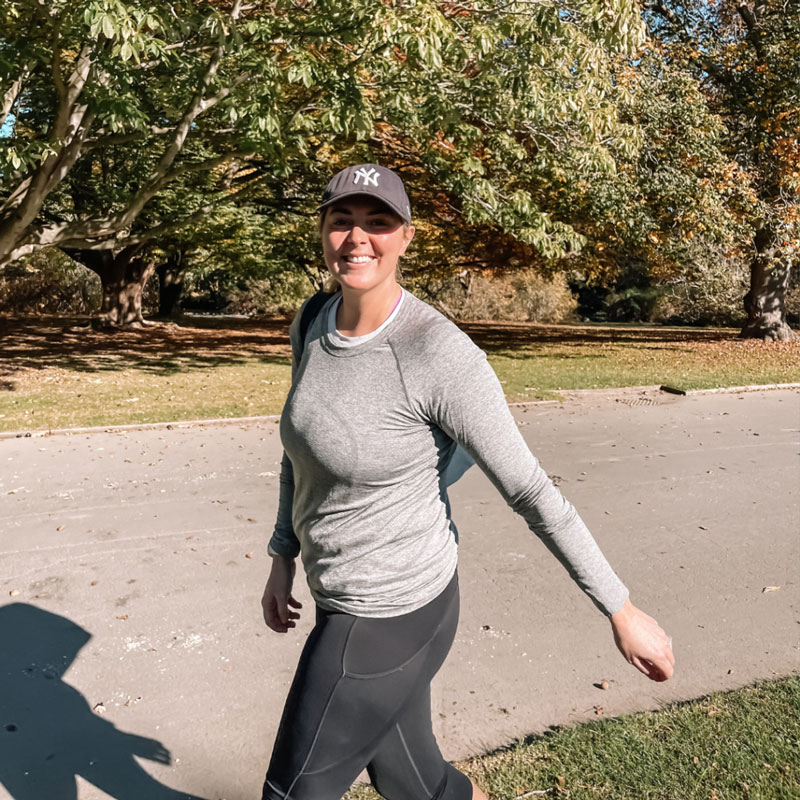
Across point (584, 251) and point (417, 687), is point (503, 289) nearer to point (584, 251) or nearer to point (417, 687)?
point (584, 251)

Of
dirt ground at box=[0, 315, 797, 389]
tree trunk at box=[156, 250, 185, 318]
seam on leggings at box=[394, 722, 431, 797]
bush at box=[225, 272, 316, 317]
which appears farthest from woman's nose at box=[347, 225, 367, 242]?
bush at box=[225, 272, 316, 317]

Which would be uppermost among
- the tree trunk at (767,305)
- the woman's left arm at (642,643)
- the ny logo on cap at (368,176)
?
the ny logo on cap at (368,176)

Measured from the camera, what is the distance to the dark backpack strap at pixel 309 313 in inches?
90.5

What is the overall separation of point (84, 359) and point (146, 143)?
490cm

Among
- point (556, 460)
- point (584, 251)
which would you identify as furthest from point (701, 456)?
point (584, 251)

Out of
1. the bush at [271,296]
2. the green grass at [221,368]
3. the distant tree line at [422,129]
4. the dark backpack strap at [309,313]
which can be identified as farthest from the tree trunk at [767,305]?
the dark backpack strap at [309,313]

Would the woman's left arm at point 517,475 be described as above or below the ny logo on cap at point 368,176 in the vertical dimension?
below

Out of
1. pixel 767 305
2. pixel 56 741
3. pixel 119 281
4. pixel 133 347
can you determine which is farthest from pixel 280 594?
pixel 119 281

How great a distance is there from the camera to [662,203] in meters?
18.7

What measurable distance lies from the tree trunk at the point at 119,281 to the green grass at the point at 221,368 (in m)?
1.08

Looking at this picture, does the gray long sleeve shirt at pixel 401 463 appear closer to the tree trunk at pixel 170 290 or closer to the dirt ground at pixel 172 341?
the dirt ground at pixel 172 341

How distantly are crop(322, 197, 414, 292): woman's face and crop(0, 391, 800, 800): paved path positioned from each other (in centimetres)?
210

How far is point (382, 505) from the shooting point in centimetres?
198

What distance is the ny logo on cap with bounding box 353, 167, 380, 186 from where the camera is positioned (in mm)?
1971
